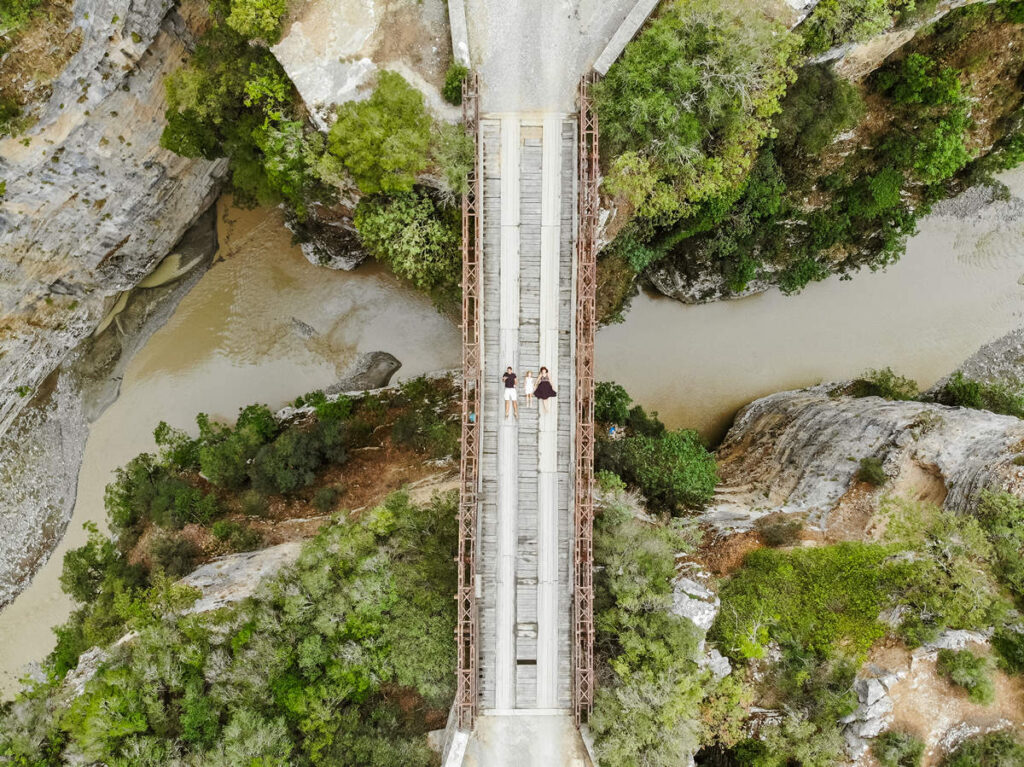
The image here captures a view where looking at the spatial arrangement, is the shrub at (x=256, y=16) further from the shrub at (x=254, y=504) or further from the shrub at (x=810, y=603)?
the shrub at (x=810, y=603)

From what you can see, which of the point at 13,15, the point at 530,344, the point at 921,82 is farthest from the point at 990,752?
the point at 13,15

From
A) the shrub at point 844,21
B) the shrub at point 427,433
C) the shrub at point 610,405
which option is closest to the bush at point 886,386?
the shrub at point 610,405

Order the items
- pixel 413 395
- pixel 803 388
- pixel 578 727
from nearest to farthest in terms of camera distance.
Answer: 1. pixel 578 727
2. pixel 413 395
3. pixel 803 388

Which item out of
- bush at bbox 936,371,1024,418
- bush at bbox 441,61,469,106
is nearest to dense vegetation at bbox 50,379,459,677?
bush at bbox 441,61,469,106

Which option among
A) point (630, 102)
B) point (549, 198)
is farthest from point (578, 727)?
point (630, 102)

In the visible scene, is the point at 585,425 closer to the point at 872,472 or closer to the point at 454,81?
the point at 872,472

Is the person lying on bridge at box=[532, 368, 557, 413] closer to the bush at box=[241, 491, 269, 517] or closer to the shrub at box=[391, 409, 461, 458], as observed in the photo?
the shrub at box=[391, 409, 461, 458]

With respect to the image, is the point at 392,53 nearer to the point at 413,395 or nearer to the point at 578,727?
the point at 413,395
